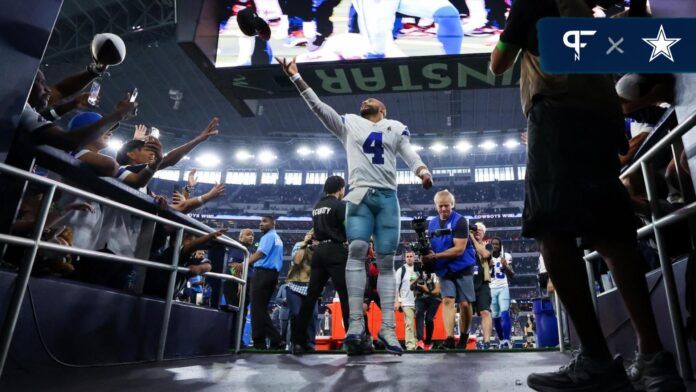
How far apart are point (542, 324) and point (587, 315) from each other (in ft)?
16.9

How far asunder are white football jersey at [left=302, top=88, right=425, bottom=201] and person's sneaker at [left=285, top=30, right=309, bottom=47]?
2.70m

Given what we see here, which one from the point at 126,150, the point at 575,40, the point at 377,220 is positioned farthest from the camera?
the point at 126,150

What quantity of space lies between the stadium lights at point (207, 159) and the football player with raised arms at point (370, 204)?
2575cm

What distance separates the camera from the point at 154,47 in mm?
15070

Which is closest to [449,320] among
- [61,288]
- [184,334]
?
[184,334]

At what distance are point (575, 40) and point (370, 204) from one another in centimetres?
188

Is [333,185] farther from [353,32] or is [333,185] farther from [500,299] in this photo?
[500,299]

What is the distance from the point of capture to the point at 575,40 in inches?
65.1

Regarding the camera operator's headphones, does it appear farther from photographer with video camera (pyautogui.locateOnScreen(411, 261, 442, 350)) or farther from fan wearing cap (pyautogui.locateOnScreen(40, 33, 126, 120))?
fan wearing cap (pyautogui.locateOnScreen(40, 33, 126, 120))

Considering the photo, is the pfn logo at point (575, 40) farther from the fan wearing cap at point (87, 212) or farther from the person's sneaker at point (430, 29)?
the person's sneaker at point (430, 29)

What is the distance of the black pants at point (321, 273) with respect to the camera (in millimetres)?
3855

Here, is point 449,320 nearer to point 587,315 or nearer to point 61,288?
point 587,315

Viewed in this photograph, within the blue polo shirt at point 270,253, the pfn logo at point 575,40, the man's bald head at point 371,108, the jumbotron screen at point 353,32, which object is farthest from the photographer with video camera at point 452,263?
the pfn logo at point 575,40

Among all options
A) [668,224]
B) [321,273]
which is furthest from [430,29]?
[668,224]
